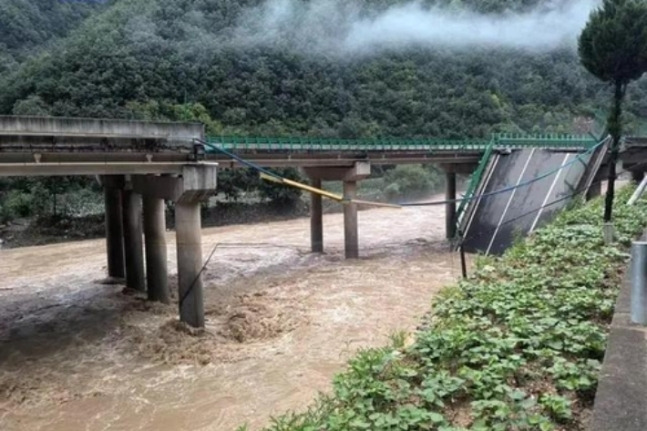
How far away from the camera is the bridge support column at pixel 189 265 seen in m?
14.0

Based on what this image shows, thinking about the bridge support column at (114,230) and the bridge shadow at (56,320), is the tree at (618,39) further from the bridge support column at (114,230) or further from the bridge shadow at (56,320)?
the bridge shadow at (56,320)

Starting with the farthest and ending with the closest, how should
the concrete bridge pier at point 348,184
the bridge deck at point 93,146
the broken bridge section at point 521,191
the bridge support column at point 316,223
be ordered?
1. the bridge support column at point 316,223
2. the concrete bridge pier at point 348,184
3. the broken bridge section at point 521,191
4. the bridge deck at point 93,146

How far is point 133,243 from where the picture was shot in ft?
61.0

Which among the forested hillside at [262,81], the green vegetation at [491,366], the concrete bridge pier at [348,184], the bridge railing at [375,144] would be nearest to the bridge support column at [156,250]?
the bridge railing at [375,144]

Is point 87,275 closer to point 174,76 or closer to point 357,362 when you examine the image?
point 357,362

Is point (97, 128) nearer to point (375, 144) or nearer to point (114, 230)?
point (114, 230)

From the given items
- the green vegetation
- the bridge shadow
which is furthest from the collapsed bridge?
the green vegetation

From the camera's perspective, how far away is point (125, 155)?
13219 millimetres

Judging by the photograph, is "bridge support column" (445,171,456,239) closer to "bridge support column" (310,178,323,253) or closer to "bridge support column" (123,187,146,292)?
"bridge support column" (310,178,323,253)

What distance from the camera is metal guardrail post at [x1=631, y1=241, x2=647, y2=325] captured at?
14.1 feet

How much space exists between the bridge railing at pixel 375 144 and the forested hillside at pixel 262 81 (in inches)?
1039

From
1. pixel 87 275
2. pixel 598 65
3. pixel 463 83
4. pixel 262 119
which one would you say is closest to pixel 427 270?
pixel 598 65

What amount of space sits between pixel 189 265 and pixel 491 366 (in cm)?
1081

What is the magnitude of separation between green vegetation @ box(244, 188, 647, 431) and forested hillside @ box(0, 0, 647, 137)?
44.4 m
